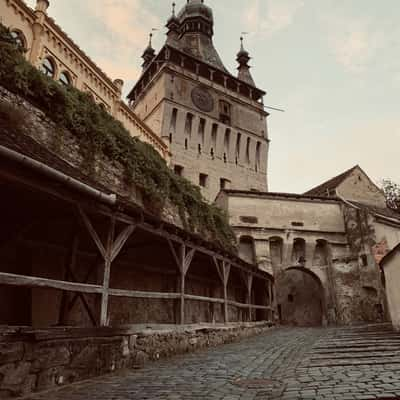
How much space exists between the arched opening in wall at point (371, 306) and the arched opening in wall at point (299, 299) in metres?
3.03

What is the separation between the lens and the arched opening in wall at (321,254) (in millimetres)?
21766

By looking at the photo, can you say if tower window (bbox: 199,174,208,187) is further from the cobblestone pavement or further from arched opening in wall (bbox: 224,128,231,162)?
the cobblestone pavement

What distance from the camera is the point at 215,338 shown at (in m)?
9.80

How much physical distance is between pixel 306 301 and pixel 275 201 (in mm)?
7441

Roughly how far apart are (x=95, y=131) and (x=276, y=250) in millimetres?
15257

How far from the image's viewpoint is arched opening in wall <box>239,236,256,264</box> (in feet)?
67.8

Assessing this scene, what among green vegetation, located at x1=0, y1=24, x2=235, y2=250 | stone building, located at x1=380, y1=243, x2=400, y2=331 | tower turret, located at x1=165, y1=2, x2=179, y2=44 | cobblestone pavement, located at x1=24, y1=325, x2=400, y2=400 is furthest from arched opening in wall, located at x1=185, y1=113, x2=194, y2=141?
cobblestone pavement, located at x1=24, y1=325, x2=400, y2=400

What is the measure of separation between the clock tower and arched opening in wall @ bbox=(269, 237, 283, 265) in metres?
8.14

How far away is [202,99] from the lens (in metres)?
30.5

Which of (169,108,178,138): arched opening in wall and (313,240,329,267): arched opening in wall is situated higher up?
(169,108,178,138): arched opening in wall

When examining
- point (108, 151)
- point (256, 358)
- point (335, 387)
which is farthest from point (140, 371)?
point (108, 151)

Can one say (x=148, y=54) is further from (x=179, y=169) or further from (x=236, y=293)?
(x=236, y=293)

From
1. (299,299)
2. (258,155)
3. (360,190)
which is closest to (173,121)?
(258,155)

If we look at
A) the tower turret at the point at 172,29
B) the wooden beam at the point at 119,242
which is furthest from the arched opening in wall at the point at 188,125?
the wooden beam at the point at 119,242
